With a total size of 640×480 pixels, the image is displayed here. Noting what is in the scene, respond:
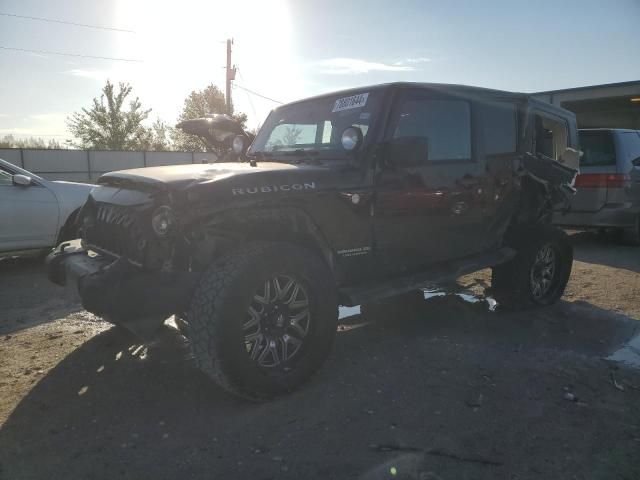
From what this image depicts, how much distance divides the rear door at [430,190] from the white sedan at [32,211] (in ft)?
14.8

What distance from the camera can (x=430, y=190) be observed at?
146 inches

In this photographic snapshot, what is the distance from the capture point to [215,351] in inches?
103

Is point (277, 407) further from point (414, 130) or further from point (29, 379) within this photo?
point (414, 130)

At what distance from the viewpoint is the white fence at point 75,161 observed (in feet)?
73.2

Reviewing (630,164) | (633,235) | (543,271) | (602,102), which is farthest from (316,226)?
(602,102)

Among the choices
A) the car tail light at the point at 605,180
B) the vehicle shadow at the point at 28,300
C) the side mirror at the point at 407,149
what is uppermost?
the side mirror at the point at 407,149

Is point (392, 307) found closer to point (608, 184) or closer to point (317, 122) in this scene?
point (317, 122)

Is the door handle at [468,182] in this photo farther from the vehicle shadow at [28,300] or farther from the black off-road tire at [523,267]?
the vehicle shadow at [28,300]

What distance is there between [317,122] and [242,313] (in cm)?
190

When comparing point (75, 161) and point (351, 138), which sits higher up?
point (351, 138)

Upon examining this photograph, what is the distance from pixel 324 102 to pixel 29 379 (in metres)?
2.92

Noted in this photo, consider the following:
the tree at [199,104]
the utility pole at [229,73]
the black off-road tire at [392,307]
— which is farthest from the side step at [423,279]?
the tree at [199,104]

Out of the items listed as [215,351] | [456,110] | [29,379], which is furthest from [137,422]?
[456,110]

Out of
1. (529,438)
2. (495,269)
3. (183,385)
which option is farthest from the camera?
(495,269)
